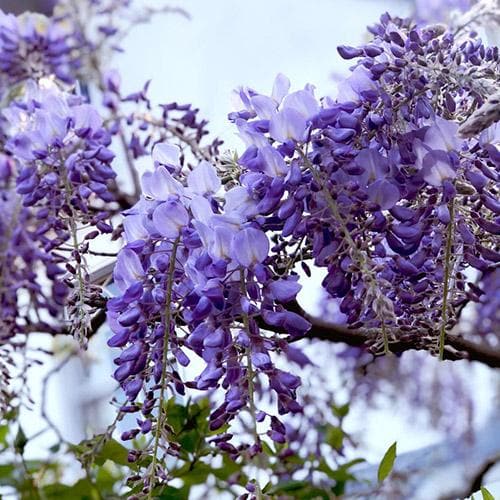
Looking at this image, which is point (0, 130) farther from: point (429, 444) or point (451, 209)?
point (429, 444)

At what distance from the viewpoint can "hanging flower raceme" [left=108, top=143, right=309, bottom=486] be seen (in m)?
0.38

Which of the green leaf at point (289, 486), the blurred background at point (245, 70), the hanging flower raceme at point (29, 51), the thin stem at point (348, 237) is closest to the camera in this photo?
the thin stem at point (348, 237)

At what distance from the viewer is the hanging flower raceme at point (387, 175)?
391mm

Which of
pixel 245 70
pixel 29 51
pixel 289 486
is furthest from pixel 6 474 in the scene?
pixel 245 70

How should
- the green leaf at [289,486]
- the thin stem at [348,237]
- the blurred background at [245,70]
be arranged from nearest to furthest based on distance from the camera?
1. the thin stem at [348,237]
2. the green leaf at [289,486]
3. the blurred background at [245,70]

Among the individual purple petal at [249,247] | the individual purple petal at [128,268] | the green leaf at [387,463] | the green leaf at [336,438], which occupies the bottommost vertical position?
the green leaf at [387,463]

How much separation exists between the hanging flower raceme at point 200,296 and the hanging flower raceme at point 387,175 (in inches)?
0.9

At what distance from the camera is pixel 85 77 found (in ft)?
3.13

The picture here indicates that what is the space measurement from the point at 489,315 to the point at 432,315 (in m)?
0.56

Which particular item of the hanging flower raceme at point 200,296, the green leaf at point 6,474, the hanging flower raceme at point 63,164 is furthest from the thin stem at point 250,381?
the green leaf at point 6,474

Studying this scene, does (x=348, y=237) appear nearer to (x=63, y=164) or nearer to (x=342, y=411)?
(x=63, y=164)

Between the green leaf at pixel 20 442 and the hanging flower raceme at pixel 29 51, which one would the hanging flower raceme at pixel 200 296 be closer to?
the green leaf at pixel 20 442

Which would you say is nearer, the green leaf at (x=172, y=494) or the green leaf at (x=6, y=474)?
the green leaf at (x=172, y=494)

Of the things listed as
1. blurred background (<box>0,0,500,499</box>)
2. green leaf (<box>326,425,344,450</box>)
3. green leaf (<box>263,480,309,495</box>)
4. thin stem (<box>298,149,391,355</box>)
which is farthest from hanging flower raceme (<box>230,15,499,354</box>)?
blurred background (<box>0,0,500,499</box>)
